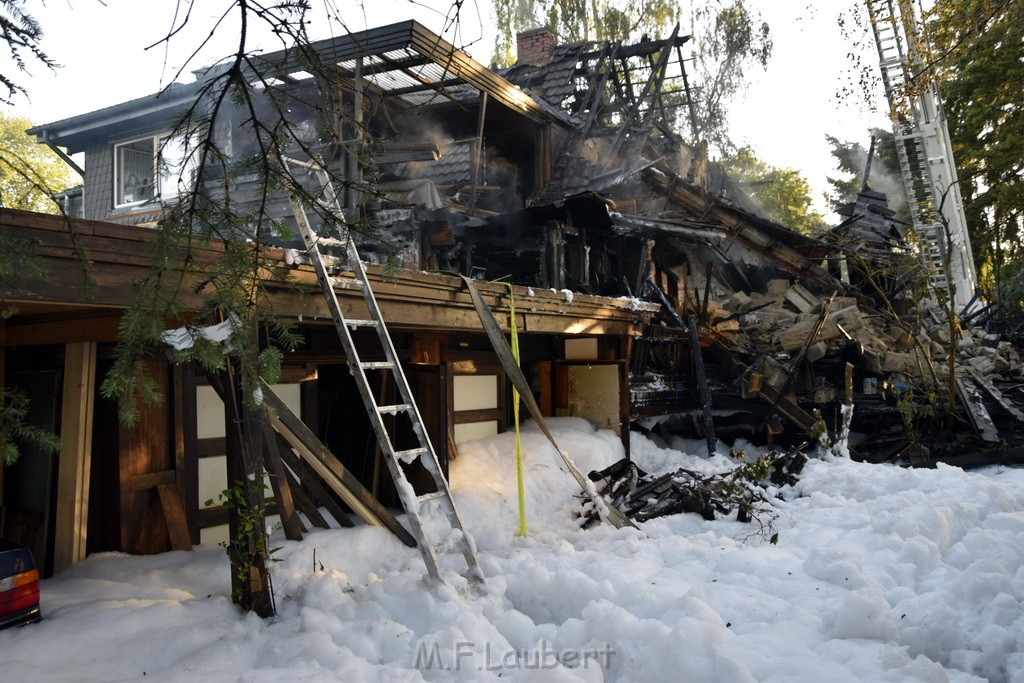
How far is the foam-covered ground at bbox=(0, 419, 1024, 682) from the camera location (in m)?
3.85

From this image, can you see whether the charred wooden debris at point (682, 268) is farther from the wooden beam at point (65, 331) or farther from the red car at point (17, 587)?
the red car at point (17, 587)

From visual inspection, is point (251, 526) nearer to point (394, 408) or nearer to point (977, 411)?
point (394, 408)

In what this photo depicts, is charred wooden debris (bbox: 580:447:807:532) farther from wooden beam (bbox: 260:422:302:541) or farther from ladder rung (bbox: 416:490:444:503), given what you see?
wooden beam (bbox: 260:422:302:541)

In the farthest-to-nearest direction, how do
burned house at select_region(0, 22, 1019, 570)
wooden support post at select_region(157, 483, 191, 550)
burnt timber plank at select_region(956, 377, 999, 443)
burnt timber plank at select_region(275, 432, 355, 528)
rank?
burnt timber plank at select_region(956, 377, 999, 443), wooden support post at select_region(157, 483, 191, 550), burnt timber plank at select_region(275, 432, 355, 528), burned house at select_region(0, 22, 1019, 570)

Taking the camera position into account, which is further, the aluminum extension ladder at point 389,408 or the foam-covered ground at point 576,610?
the aluminum extension ladder at point 389,408

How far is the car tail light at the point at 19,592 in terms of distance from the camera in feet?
11.8

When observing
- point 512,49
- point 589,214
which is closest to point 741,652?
point 589,214

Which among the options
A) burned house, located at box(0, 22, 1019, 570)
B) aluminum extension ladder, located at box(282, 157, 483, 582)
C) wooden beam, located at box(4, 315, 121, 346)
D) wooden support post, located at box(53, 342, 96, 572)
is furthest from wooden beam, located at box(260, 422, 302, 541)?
wooden support post, located at box(53, 342, 96, 572)

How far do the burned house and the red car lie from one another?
3.61 ft

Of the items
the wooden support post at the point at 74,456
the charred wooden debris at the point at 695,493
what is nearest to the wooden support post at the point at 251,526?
the wooden support post at the point at 74,456

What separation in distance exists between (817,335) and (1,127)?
31.3 meters

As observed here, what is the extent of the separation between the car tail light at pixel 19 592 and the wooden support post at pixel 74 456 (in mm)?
1585

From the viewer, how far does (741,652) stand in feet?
13.6

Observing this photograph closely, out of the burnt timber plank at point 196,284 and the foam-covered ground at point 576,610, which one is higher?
the burnt timber plank at point 196,284
